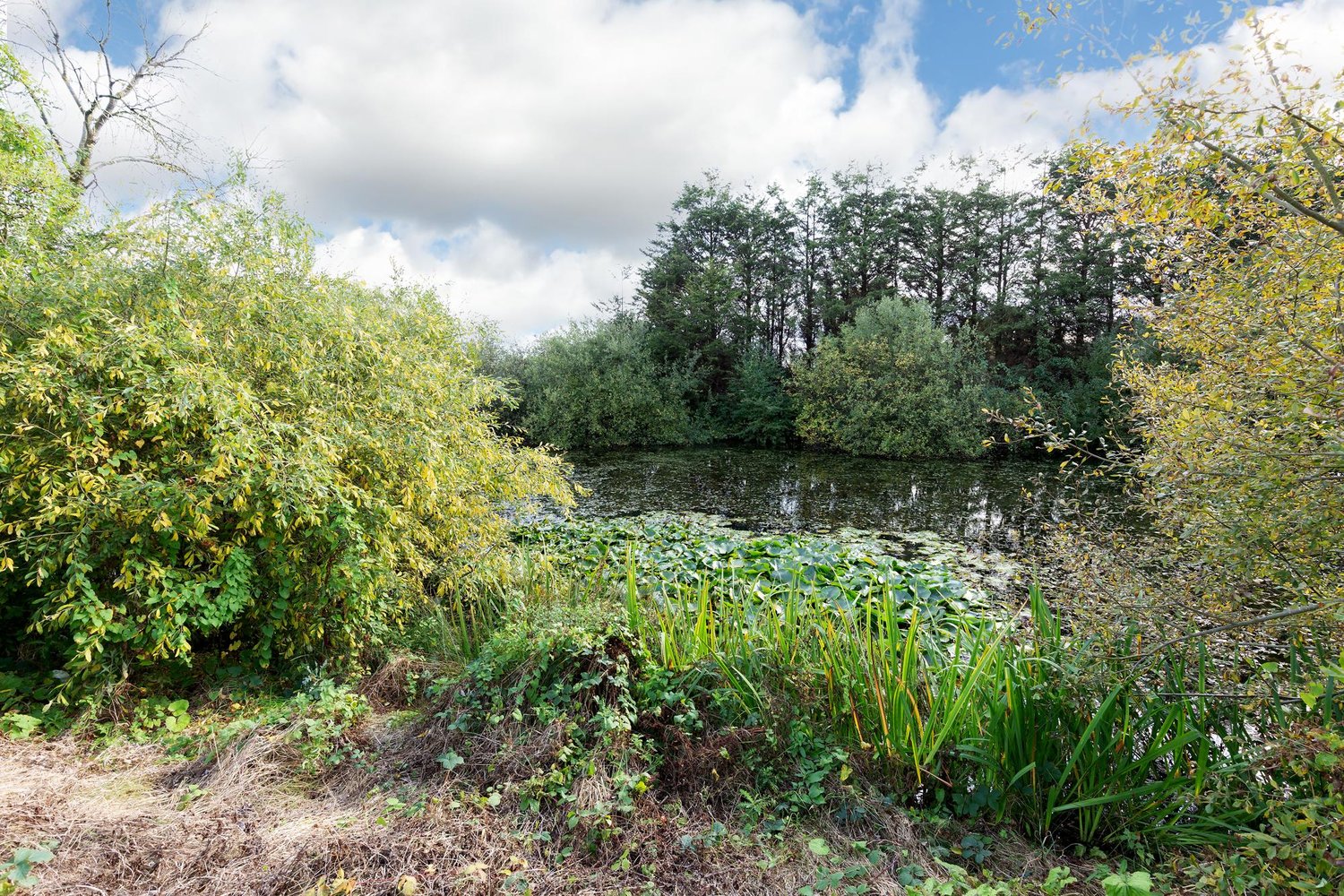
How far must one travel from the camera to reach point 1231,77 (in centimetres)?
225

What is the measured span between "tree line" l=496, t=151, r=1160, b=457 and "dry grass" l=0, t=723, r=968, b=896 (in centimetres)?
1753

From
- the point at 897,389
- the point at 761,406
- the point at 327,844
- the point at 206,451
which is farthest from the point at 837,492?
the point at 327,844

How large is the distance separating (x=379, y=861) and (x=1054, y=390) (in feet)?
71.5

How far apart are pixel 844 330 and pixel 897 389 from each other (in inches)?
115

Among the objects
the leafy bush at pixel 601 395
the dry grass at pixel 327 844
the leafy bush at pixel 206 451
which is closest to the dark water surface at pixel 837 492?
the leafy bush at pixel 601 395

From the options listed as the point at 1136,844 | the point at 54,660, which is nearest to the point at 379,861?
the point at 1136,844

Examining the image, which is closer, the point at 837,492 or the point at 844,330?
the point at 837,492

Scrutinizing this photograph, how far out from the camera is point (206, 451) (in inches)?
136

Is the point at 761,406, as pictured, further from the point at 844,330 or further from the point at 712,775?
the point at 712,775

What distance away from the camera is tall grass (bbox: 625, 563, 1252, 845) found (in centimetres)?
244

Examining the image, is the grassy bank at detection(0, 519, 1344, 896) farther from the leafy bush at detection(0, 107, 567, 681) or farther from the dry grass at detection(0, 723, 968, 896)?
the leafy bush at detection(0, 107, 567, 681)

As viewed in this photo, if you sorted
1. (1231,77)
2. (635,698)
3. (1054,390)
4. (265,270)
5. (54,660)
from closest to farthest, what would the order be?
(1231,77) → (635,698) → (54,660) → (265,270) → (1054,390)

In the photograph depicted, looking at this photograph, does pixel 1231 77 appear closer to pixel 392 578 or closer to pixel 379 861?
pixel 379 861

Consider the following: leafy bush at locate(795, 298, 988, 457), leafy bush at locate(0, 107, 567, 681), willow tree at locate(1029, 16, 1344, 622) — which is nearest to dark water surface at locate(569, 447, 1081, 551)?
leafy bush at locate(795, 298, 988, 457)
